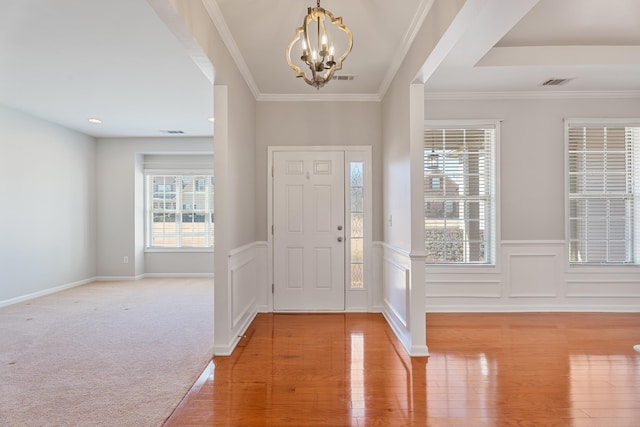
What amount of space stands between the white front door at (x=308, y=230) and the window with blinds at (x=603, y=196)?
294cm

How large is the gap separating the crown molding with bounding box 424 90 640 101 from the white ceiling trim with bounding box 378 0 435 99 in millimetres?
682

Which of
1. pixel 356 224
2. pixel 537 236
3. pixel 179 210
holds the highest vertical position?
pixel 179 210

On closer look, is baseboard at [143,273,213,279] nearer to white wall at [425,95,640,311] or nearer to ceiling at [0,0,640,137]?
ceiling at [0,0,640,137]

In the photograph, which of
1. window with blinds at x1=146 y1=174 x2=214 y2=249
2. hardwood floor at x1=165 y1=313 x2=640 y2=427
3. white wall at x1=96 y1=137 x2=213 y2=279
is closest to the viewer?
hardwood floor at x1=165 y1=313 x2=640 y2=427

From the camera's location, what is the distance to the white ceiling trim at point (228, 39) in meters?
2.65

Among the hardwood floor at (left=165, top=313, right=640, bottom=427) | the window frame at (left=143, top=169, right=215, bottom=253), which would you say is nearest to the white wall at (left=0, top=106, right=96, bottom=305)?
the window frame at (left=143, top=169, right=215, bottom=253)

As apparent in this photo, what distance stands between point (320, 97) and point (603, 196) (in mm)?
3770

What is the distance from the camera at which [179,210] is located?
7.32 metres

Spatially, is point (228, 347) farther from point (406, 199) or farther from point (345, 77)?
point (345, 77)

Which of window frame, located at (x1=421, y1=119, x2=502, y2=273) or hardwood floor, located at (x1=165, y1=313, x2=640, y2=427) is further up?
window frame, located at (x1=421, y1=119, x2=502, y2=273)

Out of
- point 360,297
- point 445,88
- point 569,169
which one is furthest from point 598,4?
point 360,297

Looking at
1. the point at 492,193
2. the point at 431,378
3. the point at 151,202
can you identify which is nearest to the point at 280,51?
the point at 492,193

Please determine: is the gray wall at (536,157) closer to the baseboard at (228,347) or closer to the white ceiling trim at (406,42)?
the white ceiling trim at (406,42)

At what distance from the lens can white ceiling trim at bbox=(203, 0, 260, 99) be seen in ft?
8.70
